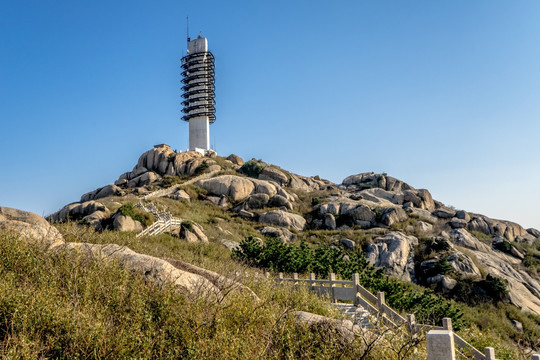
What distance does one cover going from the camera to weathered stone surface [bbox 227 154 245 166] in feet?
242

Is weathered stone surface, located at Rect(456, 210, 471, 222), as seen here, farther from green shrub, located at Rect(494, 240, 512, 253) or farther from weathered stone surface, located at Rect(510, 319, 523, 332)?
weathered stone surface, located at Rect(510, 319, 523, 332)

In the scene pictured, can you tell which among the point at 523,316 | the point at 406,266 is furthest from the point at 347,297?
the point at 406,266

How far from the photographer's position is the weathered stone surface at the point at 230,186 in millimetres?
52656

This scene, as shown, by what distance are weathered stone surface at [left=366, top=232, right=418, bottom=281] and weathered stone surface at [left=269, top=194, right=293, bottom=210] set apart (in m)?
14.2

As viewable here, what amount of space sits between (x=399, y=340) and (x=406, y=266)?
3017cm

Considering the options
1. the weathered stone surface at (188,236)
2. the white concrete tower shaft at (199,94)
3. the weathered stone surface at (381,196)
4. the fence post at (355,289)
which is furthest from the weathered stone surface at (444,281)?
the white concrete tower shaft at (199,94)

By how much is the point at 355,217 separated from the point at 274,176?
21.1 metres

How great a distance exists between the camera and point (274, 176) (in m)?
64.4

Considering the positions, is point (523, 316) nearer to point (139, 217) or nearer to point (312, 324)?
point (312, 324)

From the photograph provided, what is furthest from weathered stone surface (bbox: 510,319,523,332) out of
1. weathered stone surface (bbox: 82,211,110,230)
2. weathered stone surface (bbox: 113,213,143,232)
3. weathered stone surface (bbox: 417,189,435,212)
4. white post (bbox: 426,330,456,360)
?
weathered stone surface (bbox: 82,211,110,230)

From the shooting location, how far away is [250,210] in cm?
4784

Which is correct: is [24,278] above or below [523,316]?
above

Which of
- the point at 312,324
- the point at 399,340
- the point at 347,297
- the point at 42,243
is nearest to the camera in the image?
the point at 399,340

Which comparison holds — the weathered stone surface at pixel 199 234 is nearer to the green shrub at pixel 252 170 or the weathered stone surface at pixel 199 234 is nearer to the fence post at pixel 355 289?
the fence post at pixel 355 289
